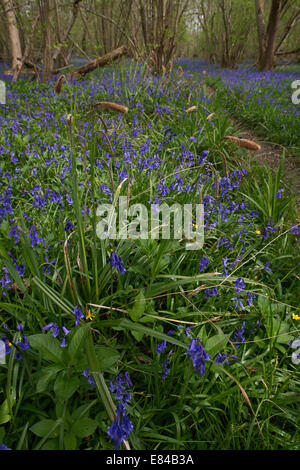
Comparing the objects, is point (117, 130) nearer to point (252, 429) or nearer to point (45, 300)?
point (45, 300)

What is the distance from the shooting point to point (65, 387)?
3.73 feet

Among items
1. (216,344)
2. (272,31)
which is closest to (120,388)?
(216,344)

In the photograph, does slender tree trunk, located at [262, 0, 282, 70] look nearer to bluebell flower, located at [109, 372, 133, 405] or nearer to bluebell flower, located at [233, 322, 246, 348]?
bluebell flower, located at [233, 322, 246, 348]

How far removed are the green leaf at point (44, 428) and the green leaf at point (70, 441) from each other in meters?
0.05

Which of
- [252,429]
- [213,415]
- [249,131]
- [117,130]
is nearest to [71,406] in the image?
[213,415]

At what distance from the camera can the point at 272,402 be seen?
1.25 meters

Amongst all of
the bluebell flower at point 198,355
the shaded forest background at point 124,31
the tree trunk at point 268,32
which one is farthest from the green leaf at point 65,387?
the tree trunk at point 268,32

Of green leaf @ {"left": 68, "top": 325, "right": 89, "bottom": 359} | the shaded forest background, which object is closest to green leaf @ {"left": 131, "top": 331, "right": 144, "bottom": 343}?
green leaf @ {"left": 68, "top": 325, "right": 89, "bottom": 359}

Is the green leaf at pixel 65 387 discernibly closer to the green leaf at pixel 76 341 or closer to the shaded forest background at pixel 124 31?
the green leaf at pixel 76 341

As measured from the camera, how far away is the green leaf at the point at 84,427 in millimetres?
1083

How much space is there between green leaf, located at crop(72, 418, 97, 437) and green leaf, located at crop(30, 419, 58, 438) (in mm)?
74

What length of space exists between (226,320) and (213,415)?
491mm
